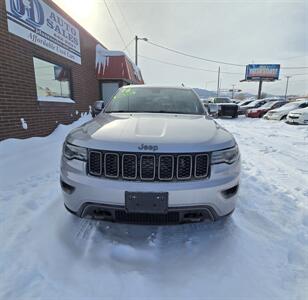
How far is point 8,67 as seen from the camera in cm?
536

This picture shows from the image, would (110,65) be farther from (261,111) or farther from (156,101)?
(261,111)

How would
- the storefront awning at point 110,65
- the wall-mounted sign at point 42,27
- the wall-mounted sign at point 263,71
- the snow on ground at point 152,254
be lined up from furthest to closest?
the wall-mounted sign at point 263,71 < the storefront awning at point 110,65 < the wall-mounted sign at point 42,27 < the snow on ground at point 152,254

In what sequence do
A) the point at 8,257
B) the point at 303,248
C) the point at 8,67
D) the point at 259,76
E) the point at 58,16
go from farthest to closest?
the point at 259,76 → the point at 58,16 → the point at 8,67 → the point at 303,248 → the point at 8,257

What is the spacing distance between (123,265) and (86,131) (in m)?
1.33

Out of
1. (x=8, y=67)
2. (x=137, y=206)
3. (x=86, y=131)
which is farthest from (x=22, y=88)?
(x=137, y=206)

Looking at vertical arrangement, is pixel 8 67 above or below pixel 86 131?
above

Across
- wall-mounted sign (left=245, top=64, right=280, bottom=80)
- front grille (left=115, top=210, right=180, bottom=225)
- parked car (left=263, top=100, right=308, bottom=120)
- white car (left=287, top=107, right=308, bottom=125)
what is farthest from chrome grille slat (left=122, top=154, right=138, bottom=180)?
wall-mounted sign (left=245, top=64, right=280, bottom=80)

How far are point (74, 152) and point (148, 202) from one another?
2.82 feet

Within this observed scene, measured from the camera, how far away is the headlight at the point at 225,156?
81.6 inches

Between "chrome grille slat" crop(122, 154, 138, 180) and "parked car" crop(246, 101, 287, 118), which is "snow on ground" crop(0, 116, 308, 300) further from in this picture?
"parked car" crop(246, 101, 287, 118)

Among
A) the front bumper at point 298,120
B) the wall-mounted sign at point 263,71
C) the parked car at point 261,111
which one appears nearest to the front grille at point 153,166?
the front bumper at point 298,120

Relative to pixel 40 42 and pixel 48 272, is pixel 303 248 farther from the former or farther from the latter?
pixel 40 42

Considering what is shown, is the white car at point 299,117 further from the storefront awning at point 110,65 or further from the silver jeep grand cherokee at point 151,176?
the silver jeep grand cherokee at point 151,176

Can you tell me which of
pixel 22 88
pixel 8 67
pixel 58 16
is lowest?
pixel 22 88
